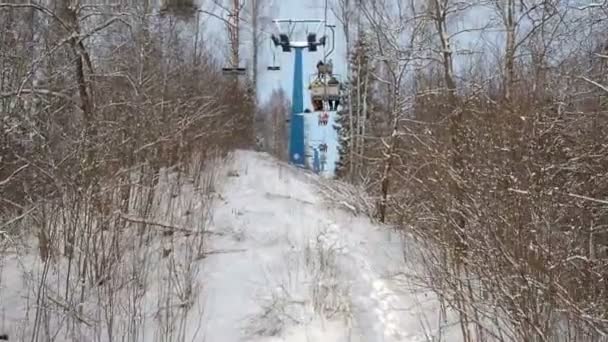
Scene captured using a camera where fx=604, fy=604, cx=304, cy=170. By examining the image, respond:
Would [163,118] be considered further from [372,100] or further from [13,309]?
[372,100]

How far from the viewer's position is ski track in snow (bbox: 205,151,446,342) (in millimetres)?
4297

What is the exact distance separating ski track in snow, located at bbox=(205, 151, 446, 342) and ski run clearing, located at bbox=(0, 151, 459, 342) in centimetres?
1

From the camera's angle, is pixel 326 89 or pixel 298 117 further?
pixel 298 117

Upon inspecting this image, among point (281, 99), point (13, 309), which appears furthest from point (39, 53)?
point (281, 99)

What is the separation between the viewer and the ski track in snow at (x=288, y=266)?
4297 mm

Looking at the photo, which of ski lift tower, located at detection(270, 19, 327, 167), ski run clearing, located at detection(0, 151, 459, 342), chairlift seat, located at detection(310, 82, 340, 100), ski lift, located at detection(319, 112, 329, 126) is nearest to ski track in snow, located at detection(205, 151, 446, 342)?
ski run clearing, located at detection(0, 151, 459, 342)

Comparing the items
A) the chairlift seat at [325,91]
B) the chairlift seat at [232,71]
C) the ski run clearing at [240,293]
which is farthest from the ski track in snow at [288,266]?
the chairlift seat at [325,91]

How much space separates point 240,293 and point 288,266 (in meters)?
0.74

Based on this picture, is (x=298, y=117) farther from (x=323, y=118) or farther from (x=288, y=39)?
(x=288, y=39)

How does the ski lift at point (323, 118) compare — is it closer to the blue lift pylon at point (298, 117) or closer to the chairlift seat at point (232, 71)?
the blue lift pylon at point (298, 117)

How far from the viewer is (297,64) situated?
1816 centimetres

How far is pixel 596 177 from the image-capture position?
10.7 feet

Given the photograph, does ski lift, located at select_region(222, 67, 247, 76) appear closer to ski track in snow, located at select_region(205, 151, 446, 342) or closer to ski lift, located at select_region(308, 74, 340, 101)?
ski track in snow, located at select_region(205, 151, 446, 342)

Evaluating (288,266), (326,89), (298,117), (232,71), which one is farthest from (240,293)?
(298,117)
